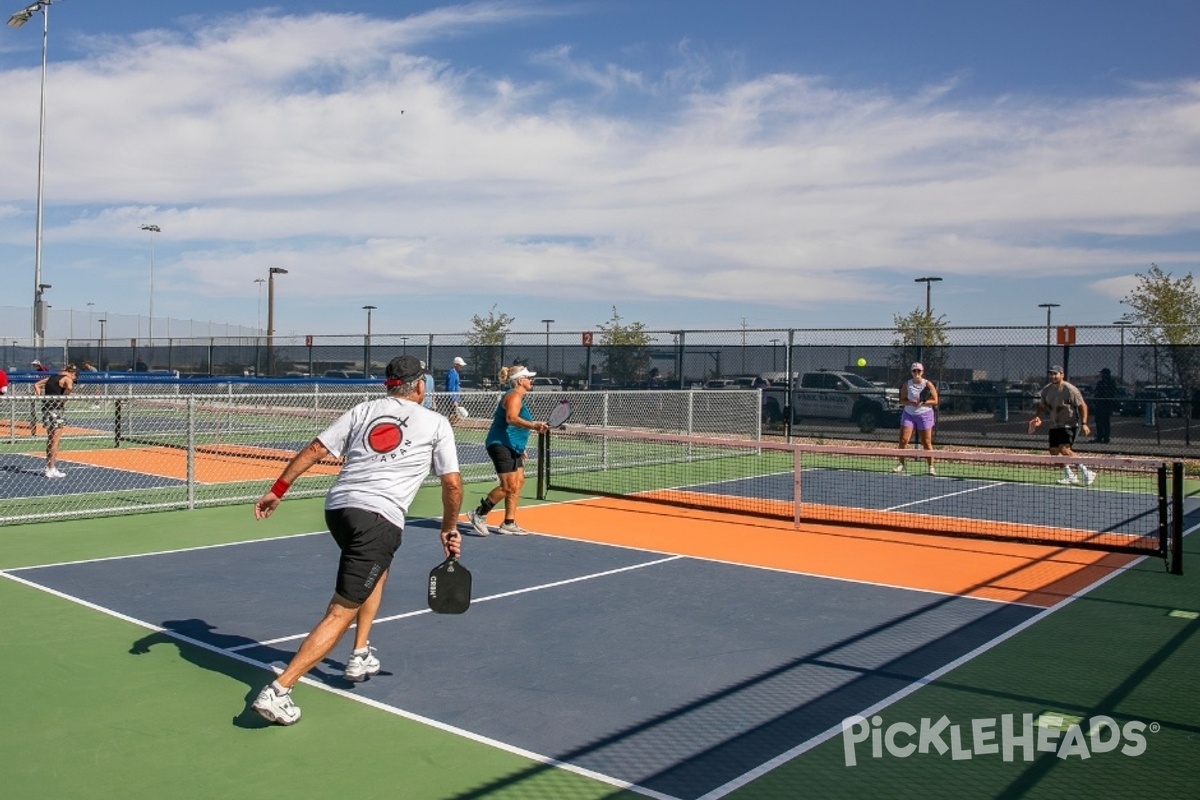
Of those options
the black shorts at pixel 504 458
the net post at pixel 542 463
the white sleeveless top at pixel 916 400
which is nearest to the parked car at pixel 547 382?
the white sleeveless top at pixel 916 400

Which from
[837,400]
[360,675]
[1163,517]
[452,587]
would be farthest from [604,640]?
[837,400]

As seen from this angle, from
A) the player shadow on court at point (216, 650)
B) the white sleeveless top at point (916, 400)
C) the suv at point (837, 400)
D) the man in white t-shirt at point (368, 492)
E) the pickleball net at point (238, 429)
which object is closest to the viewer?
the man in white t-shirt at point (368, 492)

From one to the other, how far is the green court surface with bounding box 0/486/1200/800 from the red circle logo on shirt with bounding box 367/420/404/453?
147 cm

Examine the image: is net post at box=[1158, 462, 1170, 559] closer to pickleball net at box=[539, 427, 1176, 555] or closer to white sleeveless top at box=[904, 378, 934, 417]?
pickleball net at box=[539, 427, 1176, 555]

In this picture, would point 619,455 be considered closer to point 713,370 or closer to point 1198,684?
point 713,370

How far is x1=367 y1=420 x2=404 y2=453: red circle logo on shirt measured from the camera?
5805 mm

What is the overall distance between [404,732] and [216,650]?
6.93ft

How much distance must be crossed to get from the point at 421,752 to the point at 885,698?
2.69 metres

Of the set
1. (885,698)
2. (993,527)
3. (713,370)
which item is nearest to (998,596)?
(885,698)

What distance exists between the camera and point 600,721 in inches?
225

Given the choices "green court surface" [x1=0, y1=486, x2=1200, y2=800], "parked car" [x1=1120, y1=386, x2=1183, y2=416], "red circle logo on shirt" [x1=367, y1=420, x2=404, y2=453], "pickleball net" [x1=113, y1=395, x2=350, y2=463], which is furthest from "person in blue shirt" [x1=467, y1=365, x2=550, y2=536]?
"parked car" [x1=1120, y1=386, x2=1183, y2=416]

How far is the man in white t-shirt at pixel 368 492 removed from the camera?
561cm

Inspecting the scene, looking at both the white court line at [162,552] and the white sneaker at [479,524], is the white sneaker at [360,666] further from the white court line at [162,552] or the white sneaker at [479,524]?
the white sneaker at [479,524]

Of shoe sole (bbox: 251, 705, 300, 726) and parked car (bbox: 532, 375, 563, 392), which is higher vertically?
parked car (bbox: 532, 375, 563, 392)
